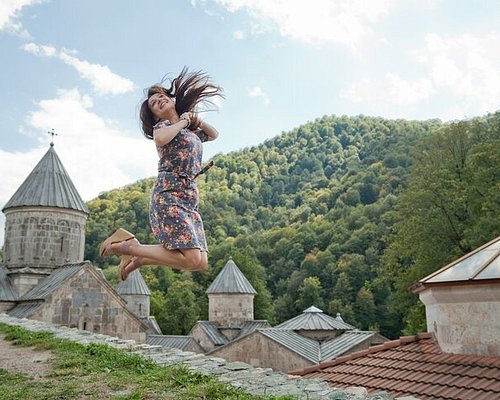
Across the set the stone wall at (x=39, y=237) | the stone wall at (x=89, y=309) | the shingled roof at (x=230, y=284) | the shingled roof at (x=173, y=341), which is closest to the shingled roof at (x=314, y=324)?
the shingled roof at (x=230, y=284)

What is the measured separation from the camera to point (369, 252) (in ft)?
173

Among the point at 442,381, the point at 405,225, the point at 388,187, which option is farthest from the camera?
A: the point at 388,187

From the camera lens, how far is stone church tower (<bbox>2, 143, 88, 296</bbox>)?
19094 millimetres

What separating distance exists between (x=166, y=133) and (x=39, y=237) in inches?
719

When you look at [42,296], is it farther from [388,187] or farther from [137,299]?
[388,187]

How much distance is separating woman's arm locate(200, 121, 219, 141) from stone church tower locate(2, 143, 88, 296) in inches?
695

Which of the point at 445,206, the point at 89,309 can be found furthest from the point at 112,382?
the point at 445,206

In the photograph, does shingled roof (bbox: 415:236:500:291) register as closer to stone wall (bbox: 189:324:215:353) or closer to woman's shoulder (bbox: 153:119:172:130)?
woman's shoulder (bbox: 153:119:172:130)

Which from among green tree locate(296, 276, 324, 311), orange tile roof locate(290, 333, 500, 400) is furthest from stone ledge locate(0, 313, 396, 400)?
green tree locate(296, 276, 324, 311)

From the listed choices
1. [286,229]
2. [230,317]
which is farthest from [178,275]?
[230,317]

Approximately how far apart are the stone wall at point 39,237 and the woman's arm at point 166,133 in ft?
59.3

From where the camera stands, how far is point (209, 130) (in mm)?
3553

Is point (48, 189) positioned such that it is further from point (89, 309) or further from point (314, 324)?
point (314, 324)

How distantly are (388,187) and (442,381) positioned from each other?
61823mm
